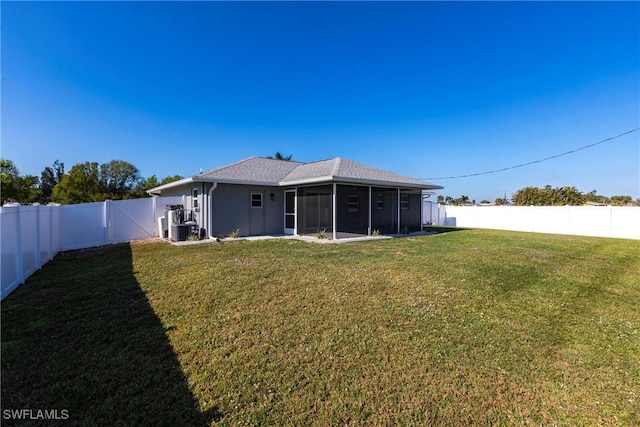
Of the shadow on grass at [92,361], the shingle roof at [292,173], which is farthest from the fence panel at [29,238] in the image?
the shingle roof at [292,173]

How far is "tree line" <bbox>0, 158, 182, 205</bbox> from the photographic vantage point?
1390 inches

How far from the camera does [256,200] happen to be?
13578 millimetres

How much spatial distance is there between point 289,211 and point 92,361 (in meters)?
11.3

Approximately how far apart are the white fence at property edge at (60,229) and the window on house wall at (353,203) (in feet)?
28.6

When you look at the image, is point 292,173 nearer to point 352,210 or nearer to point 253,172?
point 253,172

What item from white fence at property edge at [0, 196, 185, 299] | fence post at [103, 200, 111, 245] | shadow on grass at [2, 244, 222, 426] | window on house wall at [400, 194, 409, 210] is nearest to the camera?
shadow on grass at [2, 244, 222, 426]

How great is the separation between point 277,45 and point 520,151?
22.7 m

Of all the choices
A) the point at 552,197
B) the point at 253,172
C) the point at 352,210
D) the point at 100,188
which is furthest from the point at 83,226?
the point at 100,188

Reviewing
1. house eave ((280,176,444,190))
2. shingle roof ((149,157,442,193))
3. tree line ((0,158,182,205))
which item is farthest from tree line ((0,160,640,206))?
house eave ((280,176,444,190))

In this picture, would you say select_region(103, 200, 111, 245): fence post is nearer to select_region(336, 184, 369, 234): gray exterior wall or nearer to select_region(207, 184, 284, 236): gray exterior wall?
select_region(207, 184, 284, 236): gray exterior wall

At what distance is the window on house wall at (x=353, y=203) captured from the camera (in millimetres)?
13659

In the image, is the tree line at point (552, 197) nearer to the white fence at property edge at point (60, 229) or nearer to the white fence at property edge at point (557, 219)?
the white fence at property edge at point (557, 219)

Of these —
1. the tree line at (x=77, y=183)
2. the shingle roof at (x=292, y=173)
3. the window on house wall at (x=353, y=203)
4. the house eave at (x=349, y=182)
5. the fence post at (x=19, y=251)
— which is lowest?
the fence post at (x=19, y=251)

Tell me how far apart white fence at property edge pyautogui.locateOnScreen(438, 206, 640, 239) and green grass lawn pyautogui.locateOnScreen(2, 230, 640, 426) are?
1271 centimetres
